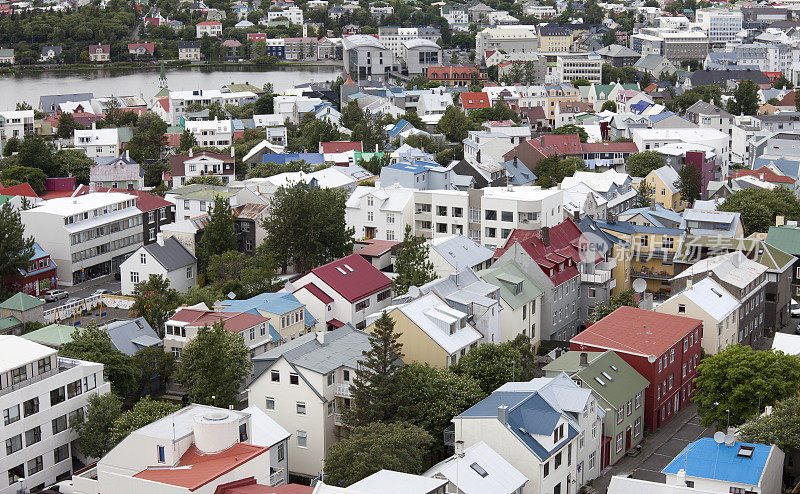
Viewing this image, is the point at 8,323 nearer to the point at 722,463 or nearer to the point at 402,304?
the point at 402,304

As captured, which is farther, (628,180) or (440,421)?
(628,180)

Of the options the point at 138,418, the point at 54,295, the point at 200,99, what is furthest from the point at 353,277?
the point at 200,99

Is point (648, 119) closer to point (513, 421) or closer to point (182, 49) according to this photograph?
point (513, 421)

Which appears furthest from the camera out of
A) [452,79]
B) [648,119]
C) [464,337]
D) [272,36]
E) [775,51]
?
[272,36]

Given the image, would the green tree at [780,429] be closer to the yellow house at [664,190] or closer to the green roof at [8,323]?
the green roof at [8,323]

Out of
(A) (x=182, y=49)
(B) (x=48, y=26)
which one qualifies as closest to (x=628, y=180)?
(A) (x=182, y=49)

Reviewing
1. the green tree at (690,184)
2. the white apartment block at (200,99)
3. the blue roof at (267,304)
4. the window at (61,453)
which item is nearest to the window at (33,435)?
the window at (61,453)
